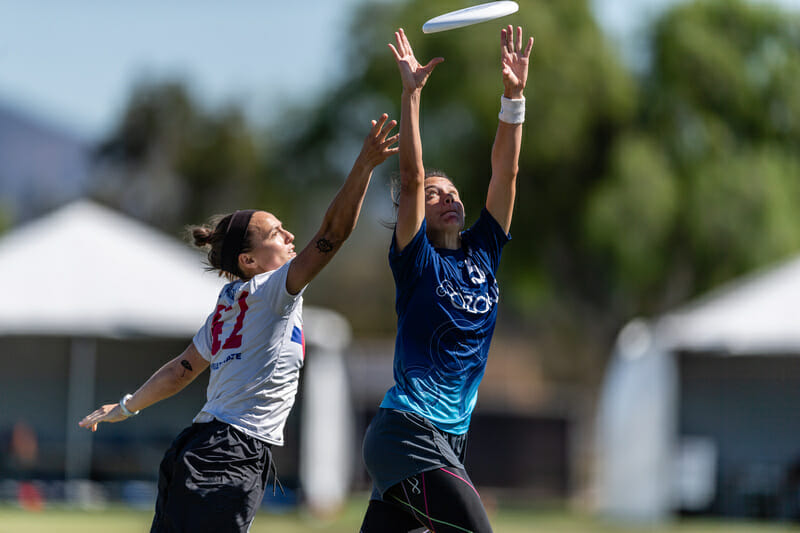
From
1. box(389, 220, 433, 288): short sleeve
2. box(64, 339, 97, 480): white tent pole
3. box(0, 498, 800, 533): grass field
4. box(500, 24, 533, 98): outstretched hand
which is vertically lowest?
box(0, 498, 800, 533): grass field

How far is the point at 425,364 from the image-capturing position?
161 inches

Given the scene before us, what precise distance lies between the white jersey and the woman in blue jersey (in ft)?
1.21

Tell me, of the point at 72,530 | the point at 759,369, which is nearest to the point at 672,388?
the point at 759,369

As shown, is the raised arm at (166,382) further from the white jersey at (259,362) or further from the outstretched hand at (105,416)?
the white jersey at (259,362)

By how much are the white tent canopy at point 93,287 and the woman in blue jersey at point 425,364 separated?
11509 millimetres

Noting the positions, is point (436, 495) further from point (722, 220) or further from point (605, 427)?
point (722, 220)

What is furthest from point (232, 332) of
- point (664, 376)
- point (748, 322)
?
point (664, 376)

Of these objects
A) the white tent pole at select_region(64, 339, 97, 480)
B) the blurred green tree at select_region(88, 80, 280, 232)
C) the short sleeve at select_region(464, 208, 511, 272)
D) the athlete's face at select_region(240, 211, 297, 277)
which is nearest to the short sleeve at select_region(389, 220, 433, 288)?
the short sleeve at select_region(464, 208, 511, 272)

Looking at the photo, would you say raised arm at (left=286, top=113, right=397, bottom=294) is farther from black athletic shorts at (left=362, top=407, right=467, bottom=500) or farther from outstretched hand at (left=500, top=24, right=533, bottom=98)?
outstretched hand at (left=500, top=24, right=533, bottom=98)

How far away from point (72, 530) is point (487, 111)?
15.2 m

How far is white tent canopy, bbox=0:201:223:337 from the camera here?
15656mm

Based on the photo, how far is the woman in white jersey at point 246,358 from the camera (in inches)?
151

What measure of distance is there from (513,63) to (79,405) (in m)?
16.3

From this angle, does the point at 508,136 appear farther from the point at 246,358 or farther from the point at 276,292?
the point at 246,358
